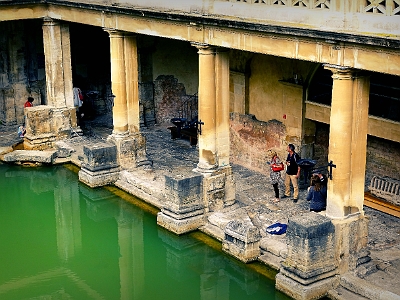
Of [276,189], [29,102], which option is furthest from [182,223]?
[29,102]

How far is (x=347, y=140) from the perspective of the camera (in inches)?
418

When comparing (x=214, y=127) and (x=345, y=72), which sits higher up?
(x=345, y=72)

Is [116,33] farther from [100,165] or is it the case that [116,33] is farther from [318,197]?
[318,197]

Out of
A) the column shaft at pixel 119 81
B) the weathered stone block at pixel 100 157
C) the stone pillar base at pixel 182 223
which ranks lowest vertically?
the stone pillar base at pixel 182 223

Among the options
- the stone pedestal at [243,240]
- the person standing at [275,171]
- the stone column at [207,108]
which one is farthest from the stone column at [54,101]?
the stone pedestal at [243,240]

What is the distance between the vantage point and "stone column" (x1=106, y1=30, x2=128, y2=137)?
51.4 feet

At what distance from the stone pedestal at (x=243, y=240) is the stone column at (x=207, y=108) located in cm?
177

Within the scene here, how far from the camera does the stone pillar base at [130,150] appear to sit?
1599 cm

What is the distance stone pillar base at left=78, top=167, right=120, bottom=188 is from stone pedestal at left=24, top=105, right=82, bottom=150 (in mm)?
2791

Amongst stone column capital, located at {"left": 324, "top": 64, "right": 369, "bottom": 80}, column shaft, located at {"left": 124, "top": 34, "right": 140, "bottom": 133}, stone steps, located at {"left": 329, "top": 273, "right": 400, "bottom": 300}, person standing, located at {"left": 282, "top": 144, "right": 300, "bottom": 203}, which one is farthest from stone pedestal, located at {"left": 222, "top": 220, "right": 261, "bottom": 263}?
column shaft, located at {"left": 124, "top": 34, "right": 140, "bottom": 133}

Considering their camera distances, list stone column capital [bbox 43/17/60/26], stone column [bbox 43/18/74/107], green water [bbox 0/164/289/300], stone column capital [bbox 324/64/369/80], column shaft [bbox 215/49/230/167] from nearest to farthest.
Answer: stone column capital [bbox 324/64/369/80], green water [bbox 0/164/289/300], column shaft [bbox 215/49/230/167], stone column capital [bbox 43/17/60/26], stone column [bbox 43/18/74/107]

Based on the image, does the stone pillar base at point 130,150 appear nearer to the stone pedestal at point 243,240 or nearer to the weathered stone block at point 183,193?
the weathered stone block at point 183,193

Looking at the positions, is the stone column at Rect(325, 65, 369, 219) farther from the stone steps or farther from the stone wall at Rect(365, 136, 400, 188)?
the stone wall at Rect(365, 136, 400, 188)

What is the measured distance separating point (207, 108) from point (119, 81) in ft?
10.8
